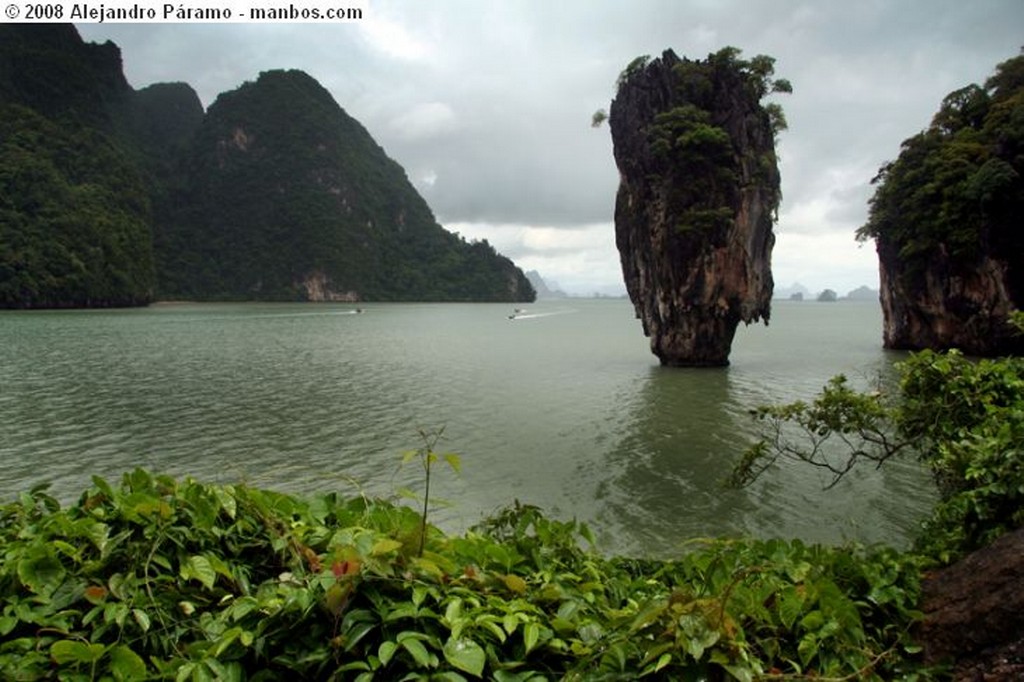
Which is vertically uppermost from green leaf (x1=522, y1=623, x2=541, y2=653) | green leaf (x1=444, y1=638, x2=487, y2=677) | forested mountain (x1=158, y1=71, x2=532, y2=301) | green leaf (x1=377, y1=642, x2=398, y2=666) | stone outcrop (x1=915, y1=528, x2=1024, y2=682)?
forested mountain (x1=158, y1=71, x2=532, y2=301)

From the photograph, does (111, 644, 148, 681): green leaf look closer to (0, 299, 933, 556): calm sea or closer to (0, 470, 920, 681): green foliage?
(0, 470, 920, 681): green foliage

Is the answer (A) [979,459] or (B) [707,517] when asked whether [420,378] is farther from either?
(A) [979,459]

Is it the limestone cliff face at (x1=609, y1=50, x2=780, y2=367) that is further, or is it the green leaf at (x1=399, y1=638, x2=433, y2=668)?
the limestone cliff face at (x1=609, y1=50, x2=780, y2=367)

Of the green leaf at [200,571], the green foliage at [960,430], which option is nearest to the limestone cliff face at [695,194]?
the green foliage at [960,430]

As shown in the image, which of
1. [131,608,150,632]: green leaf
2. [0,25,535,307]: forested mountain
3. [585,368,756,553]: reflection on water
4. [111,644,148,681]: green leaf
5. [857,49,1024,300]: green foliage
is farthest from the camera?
[0,25,535,307]: forested mountain

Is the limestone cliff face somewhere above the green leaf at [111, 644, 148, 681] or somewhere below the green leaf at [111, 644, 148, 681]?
above

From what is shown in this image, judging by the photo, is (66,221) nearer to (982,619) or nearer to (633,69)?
(633,69)

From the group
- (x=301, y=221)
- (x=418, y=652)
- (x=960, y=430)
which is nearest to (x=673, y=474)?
(x=960, y=430)

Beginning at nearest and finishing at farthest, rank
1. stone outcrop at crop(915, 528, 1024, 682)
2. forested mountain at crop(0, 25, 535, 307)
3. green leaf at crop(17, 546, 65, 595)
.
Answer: green leaf at crop(17, 546, 65, 595)
stone outcrop at crop(915, 528, 1024, 682)
forested mountain at crop(0, 25, 535, 307)

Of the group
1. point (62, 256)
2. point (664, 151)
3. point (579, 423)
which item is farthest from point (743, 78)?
point (62, 256)

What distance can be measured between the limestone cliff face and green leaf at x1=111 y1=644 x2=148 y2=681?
2582 cm

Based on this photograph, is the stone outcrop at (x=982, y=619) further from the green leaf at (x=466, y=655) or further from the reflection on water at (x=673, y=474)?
the reflection on water at (x=673, y=474)

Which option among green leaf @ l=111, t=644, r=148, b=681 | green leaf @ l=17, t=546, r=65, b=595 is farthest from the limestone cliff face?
green leaf @ l=111, t=644, r=148, b=681

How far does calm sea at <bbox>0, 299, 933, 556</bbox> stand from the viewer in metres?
9.50
